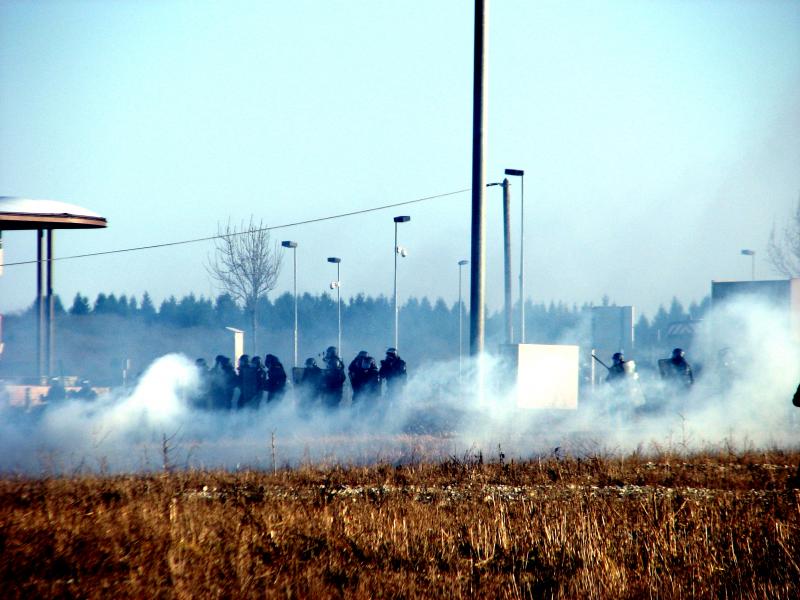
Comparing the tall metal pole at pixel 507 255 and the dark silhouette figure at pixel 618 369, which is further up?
the tall metal pole at pixel 507 255

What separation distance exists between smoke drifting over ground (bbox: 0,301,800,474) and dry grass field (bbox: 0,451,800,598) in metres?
4.54

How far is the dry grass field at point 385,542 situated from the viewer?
699 cm

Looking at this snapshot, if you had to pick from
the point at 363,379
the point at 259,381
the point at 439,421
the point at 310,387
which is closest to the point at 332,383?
the point at 310,387

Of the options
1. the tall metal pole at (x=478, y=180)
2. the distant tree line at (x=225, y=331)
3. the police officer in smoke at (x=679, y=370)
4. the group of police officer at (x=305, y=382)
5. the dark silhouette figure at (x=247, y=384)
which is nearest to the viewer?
the tall metal pole at (x=478, y=180)

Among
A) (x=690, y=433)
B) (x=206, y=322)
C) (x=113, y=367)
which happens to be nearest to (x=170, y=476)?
(x=690, y=433)

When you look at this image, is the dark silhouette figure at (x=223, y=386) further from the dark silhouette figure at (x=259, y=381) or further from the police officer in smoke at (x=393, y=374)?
the police officer in smoke at (x=393, y=374)

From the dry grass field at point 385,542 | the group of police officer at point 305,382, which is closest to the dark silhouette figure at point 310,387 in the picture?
the group of police officer at point 305,382

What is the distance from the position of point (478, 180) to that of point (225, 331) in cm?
4466

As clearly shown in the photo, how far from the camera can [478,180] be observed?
1738 centimetres

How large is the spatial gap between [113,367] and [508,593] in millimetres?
48652

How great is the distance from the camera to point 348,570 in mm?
7449

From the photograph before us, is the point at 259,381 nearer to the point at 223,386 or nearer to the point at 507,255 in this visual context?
the point at 223,386

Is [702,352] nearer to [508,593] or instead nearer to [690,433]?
[690,433]

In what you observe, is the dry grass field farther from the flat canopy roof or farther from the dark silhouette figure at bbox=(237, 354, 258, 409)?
the dark silhouette figure at bbox=(237, 354, 258, 409)
